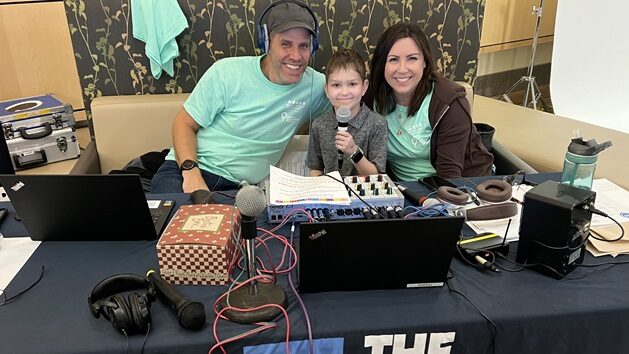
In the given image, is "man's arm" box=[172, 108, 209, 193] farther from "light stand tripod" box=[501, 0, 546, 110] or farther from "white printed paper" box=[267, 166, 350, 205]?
"light stand tripod" box=[501, 0, 546, 110]

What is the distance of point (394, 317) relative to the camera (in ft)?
3.37

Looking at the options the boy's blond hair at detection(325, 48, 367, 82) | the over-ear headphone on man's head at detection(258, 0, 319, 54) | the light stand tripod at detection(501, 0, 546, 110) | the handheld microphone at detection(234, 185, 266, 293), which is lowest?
the light stand tripod at detection(501, 0, 546, 110)

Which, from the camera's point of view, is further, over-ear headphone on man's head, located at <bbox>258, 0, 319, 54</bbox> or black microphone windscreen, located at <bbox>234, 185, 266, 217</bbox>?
over-ear headphone on man's head, located at <bbox>258, 0, 319, 54</bbox>

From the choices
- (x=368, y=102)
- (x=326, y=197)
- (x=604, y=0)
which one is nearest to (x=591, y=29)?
(x=604, y=0)

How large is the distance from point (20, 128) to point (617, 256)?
247 cm

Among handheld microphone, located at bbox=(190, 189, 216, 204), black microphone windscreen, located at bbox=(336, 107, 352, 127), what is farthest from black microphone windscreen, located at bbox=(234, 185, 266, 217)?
black microphone windscreen, located at bbox=(336, 107, 352, 127)

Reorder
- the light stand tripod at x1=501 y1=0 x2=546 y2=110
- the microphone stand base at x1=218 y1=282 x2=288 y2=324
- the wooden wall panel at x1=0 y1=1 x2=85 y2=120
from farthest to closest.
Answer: the light stand tripod at x1=501 y1=0 x2=546 y2=110 → the wooden wall panel at x1=0 y1=1 x2=85 y2=120 → the microphone stand base at x1=218 y1=282 x2=288 y2=324

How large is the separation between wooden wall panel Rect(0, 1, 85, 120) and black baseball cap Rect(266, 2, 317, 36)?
1.80 metres

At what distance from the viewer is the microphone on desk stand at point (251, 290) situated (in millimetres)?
903

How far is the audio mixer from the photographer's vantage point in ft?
4.25

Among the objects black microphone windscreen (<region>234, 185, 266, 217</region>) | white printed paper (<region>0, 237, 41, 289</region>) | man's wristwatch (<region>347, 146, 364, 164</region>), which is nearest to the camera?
black microphone windscreen (<region>234, 185, 266, 217</region>)

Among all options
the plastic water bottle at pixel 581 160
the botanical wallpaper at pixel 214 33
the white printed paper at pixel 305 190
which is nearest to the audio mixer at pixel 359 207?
the white printed paper at pixel 305 190

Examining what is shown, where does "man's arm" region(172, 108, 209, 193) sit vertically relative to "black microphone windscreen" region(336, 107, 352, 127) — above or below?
below

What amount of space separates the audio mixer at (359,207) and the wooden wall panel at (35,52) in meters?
2.35
